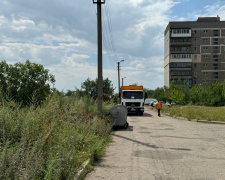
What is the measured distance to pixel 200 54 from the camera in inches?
3258

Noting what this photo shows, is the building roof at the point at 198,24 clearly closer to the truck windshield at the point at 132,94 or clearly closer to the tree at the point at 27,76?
the tree at the point at 27,76

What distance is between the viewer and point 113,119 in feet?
45.7

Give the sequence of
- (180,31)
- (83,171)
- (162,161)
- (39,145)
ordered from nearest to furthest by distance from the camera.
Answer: (39,145) < (83,171) < (162,161) < (180,31)

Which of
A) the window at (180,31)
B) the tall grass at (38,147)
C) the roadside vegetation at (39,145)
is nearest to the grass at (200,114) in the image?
the roadside vegetation at (39,145)

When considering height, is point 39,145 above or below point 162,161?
above

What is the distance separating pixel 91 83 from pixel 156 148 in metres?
46.7

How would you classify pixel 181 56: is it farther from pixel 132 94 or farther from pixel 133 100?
pixel 133 100

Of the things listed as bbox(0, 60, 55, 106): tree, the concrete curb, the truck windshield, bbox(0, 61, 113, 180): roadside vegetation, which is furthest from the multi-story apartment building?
the concrete curb

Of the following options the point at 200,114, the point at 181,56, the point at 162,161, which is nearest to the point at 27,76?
the point at 200,114

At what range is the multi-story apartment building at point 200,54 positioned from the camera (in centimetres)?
8150

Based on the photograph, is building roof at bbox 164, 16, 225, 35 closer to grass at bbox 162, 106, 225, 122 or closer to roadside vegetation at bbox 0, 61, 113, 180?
grass at bbox 162, 106, 225, 122

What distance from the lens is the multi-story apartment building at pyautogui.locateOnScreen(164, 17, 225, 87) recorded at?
8150 cm

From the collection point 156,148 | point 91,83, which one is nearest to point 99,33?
point 156,148

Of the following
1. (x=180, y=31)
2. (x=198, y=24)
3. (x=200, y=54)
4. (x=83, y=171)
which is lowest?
(x=83, y=171)
